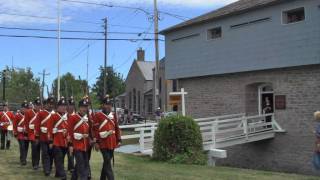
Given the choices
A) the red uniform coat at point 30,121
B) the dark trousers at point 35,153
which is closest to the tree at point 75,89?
the red uniform coat at point 30,121

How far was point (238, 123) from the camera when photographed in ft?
87.0

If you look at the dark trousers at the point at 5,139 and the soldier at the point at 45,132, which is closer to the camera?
the soldier at the point at 45,132

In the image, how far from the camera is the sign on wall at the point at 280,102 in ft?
84.0

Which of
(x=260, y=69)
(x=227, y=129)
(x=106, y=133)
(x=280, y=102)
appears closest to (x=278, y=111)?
(x=280, y=102)

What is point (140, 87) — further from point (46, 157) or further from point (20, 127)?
point (46, 157)

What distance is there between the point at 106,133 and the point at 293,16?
635 inches

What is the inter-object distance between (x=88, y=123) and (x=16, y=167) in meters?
5.51

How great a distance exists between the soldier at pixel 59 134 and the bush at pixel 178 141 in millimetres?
6833

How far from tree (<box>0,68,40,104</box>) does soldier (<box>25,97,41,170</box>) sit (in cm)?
6363

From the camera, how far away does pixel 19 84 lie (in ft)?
287

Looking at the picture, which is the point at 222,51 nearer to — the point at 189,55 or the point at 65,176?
the point at 189,55

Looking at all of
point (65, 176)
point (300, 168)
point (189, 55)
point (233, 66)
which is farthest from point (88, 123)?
point (189, 55)

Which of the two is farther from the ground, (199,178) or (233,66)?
(233,66)

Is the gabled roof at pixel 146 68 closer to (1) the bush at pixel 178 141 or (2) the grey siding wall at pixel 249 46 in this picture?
(2) the grey siding wall at pixel 249 46
